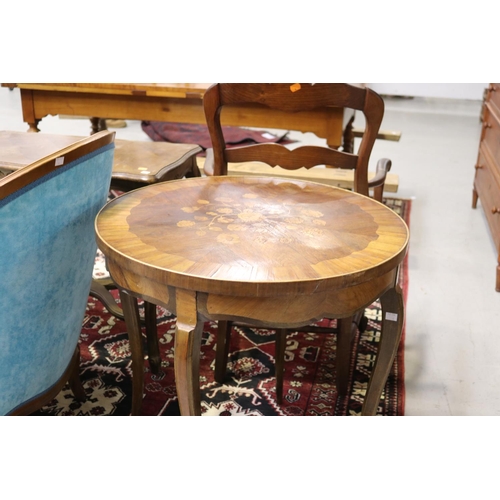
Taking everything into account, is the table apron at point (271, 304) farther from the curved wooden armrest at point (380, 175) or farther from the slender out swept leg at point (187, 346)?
the curved wooden armrest at point (380, 175)

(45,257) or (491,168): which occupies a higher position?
(45,257)

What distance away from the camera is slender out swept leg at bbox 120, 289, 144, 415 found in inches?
70.7

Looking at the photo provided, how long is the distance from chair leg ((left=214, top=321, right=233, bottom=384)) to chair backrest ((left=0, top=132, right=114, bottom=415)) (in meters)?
0.60

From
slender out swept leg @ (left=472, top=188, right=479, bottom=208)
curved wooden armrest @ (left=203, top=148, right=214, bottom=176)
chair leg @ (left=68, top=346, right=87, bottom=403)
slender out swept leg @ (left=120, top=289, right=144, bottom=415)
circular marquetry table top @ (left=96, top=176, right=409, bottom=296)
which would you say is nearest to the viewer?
circular marquetry table top @ (left=96, top=176, right=409, bottom=296)

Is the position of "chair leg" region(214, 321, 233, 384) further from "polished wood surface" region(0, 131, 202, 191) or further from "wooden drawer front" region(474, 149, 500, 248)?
"wooden drawer front" region(474, 149, 500, 248)

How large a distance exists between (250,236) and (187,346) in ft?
1.19

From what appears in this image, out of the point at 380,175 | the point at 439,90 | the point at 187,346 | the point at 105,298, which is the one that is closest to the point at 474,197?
the point at 380,175

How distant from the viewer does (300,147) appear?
221cm

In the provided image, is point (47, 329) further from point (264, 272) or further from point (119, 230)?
point (264, 272)

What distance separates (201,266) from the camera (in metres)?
1.41

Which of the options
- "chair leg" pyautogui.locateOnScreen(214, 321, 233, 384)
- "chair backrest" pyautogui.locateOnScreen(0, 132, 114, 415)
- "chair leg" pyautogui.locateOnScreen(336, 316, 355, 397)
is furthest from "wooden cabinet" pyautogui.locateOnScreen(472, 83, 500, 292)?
"chair backrest" pyautogui.locateOnScreen(0, 132, 114, 415)

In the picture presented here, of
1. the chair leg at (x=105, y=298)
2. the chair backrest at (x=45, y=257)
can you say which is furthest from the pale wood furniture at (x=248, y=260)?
the chair leg at (x=105, y=298)

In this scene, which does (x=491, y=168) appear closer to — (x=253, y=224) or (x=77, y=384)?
(x=253, y=224)
